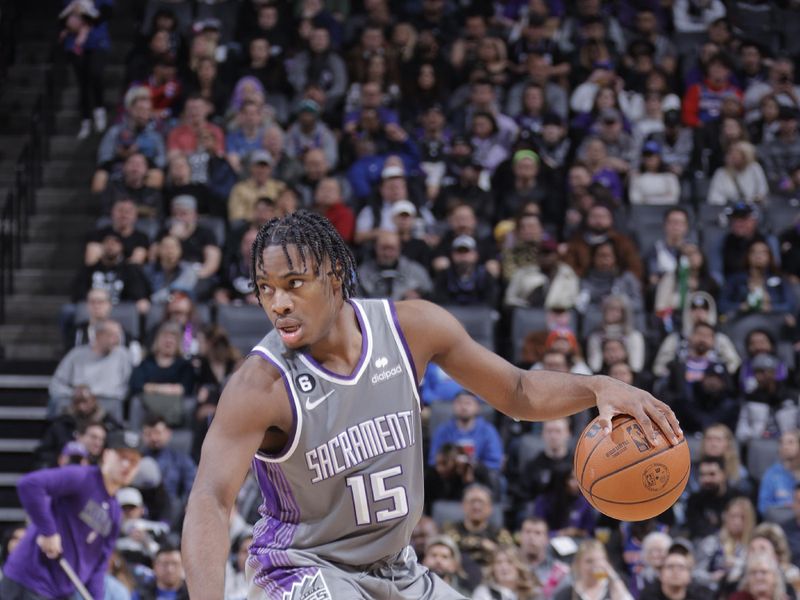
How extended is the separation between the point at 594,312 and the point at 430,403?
5.43 feet

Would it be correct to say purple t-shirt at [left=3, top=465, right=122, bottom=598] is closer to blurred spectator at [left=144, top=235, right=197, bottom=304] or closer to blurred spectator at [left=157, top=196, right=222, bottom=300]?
blurred spectator at [left=144, top=235, right=197, bottom=304]

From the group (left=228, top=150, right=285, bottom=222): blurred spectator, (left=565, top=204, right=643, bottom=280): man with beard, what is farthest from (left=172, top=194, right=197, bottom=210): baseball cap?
(left=565, top=204, right=643, bottom=280): man with beard

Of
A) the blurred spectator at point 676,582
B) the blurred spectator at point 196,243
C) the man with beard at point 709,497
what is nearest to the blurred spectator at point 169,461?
the blurred spectator at point 196,243

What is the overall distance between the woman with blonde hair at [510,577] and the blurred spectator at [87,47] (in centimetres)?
718

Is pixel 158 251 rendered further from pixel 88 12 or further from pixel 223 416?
pixel 223 416

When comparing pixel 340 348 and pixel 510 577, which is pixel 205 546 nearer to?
pixel 340 348

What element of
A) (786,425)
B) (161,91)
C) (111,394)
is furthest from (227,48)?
(786,425)

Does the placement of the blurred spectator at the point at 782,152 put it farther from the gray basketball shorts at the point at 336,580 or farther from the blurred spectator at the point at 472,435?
the gray basketball shorts at the point at 336,580

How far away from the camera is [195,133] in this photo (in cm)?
1295

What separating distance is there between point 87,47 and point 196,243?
3.28 m

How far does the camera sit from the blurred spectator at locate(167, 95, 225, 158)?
12836 millimetres

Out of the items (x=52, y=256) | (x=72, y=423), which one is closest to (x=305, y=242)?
(x=72, y=423)

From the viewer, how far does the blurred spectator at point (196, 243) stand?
11.6 m

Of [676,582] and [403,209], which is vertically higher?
[403,209]
